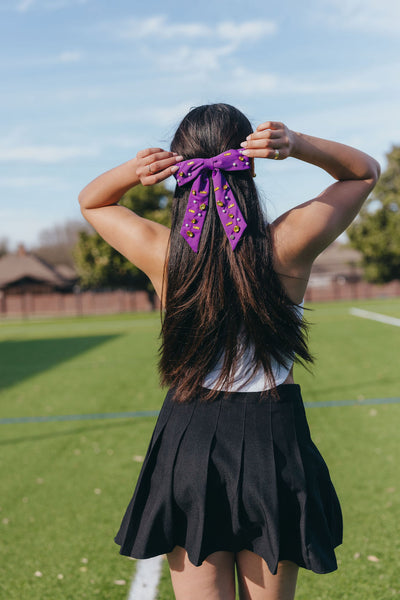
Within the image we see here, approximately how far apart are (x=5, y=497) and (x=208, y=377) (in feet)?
13.1

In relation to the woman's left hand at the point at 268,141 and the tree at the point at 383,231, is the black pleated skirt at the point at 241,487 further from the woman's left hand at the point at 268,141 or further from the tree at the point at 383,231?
the tree at the point at 383,231

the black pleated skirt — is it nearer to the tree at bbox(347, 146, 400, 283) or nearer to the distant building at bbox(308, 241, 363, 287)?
the tree at bbox(347, 146, 400, 283)

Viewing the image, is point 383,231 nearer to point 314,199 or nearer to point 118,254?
point 118,254

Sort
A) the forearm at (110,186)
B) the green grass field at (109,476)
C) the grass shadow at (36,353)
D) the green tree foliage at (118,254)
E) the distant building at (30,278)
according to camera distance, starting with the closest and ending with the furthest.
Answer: the forearm at (110,186) → the green grass field at (109,476) → the grass shadow at (36,353) → the green tree foliage at (118,254) → the distant building at (30,278)

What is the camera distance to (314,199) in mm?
1728

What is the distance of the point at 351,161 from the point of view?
5.78ft

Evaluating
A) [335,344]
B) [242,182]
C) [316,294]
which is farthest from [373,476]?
[316,294]

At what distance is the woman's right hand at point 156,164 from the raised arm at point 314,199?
226mm

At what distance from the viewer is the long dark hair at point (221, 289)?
1.69 metres

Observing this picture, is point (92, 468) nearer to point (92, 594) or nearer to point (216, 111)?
point (92, 594)

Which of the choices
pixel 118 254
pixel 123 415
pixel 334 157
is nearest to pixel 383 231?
pixel 118 254

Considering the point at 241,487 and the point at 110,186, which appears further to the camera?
the point at 110,186

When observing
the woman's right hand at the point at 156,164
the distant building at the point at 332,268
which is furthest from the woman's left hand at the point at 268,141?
the distant building at the point at 332,268

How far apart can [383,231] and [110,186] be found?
158 feet
